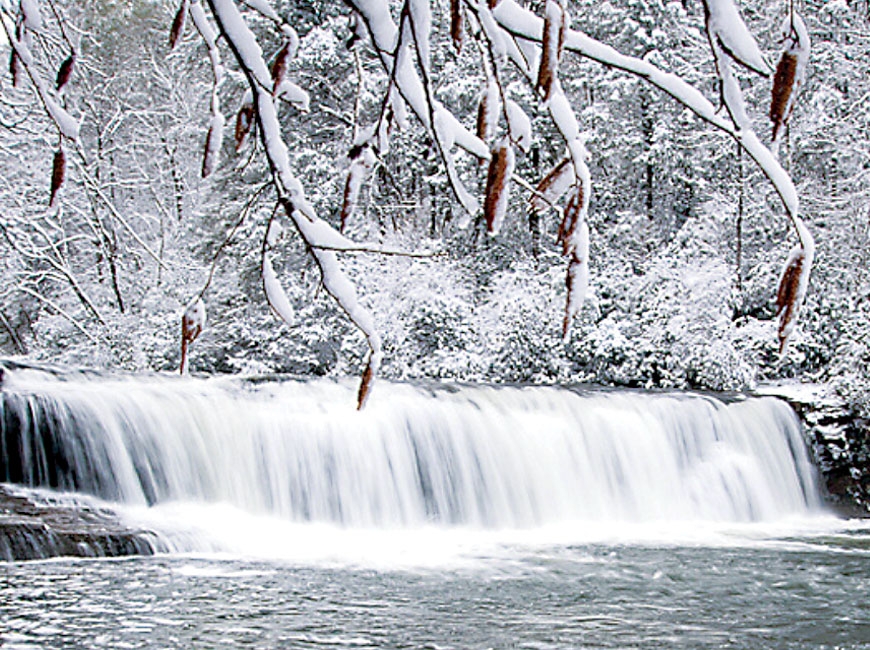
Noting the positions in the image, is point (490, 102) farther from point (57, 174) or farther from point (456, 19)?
point (57, 174)

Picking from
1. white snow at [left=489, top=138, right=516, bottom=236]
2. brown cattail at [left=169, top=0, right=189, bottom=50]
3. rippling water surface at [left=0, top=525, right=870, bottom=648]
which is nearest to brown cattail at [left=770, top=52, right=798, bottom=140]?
white snow at [left=489, top=138, right=516, bottom=236]

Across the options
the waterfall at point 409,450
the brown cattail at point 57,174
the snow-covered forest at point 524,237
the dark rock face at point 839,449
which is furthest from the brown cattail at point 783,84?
the dark rock face at point 839,449

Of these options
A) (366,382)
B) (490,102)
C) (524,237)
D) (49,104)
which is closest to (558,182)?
(490,102)

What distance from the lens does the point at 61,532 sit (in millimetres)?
7645

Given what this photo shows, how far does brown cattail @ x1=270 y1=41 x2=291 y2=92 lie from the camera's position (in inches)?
60.4

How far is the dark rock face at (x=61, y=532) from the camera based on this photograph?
7.30m

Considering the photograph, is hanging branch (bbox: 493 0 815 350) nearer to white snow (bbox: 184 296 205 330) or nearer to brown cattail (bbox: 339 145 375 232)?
brown cattail (bbox: 339 145 375 232)

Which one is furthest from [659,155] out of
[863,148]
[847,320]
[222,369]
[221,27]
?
[221,27]

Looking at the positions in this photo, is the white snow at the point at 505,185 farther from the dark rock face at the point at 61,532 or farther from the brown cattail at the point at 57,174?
the dark rock face at the point at 61,532

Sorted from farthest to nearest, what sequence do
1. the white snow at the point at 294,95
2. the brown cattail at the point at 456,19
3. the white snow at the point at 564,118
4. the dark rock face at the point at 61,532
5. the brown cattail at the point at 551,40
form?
the dark rock face at the point at 61,532 < the white snow at the point at 294,95 < the brown cattail at the point at 456,19 < the white snow at the point at 564,118 < the brown cattail at the point at 551,40

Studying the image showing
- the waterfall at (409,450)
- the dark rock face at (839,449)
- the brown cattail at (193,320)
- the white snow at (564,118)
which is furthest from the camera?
the dark rock face at (839,449)

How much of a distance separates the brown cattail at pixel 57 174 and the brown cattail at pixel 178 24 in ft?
0.89

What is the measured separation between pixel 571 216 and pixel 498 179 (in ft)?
0.75

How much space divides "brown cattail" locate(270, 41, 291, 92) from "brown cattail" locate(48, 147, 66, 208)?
408 millimetres
